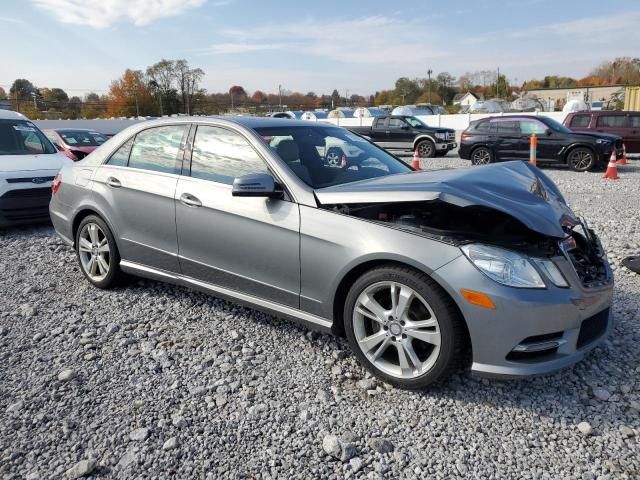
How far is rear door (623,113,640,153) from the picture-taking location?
1614 cm

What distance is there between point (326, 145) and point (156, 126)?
1479 mm

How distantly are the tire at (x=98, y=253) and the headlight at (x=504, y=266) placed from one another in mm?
3117

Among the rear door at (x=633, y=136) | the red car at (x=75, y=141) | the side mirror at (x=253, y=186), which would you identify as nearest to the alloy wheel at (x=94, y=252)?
the side mirror at (x=253, y=186)

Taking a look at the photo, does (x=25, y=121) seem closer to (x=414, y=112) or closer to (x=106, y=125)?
(x=106, y=125)

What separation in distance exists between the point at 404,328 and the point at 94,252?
3105mm

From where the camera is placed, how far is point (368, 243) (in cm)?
292

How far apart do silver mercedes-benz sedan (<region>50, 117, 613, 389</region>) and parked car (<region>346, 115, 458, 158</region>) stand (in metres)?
14.8

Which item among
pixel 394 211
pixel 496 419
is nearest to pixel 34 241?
pixel 394 211

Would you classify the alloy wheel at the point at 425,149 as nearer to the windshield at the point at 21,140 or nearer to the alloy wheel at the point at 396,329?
the windshield at the point at 21,140

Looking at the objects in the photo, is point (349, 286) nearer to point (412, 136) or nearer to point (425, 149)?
point (425, 149)

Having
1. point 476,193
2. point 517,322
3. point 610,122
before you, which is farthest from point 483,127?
point 517,322

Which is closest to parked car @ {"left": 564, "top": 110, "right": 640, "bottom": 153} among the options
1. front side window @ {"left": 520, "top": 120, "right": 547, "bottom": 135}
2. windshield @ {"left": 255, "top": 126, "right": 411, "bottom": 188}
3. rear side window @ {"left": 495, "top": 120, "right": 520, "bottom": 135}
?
front side window @ {"left": 520, "top": 120, "right": 547, "bottom": 135}

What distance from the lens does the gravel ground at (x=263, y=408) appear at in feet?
7.91

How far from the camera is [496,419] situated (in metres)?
2.74
